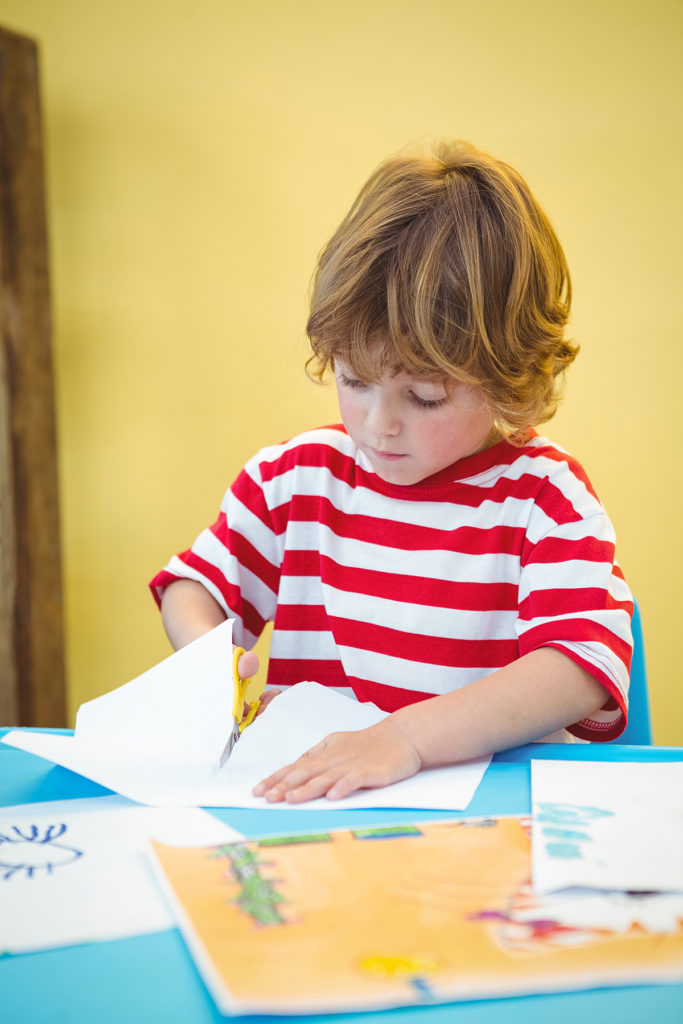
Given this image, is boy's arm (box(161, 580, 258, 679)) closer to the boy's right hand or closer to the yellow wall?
the boy's right hand

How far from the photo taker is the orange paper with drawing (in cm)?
32

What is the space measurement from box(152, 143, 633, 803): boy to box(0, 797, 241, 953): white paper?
0.08 metres

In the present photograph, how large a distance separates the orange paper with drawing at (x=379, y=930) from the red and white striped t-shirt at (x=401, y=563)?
0.30 meters

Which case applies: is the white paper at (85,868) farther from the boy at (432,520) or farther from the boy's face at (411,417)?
the boy's face at (411,417)

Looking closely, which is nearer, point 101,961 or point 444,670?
point 101,961

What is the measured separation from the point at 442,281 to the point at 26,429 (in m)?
1.10

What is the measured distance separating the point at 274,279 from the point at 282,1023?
1.54 m

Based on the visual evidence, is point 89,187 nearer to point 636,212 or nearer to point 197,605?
point 636,212

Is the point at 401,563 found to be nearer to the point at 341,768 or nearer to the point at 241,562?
the point at 241,562

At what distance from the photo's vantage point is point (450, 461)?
0.80m

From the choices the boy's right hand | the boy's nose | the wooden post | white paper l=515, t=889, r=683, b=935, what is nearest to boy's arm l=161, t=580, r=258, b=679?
the boy's right hand

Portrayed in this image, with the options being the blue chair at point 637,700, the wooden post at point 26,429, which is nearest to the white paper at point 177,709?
the blue chair at point 637,700

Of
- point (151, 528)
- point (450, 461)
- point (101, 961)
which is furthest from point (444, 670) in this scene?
point (151, 528)

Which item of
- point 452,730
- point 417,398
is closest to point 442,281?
point 417,398
